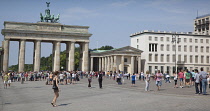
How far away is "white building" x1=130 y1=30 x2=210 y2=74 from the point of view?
86812 millimetres

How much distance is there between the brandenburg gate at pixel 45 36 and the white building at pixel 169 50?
65.2ft

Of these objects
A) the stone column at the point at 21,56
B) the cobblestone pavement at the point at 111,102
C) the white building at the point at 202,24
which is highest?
the white building at the point at 202,24

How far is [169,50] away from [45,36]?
40170mm

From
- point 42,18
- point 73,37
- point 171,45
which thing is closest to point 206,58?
point 171,45

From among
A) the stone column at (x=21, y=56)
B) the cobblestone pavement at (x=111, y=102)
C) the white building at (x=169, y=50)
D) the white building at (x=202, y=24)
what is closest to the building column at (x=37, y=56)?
the stone column at (x=21, y=56)

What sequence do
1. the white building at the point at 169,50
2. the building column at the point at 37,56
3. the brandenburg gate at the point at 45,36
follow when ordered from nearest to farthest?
the brandenburg gate at the point at 45,36, the building column at the point at 37,56, the white building at the point at 169,50

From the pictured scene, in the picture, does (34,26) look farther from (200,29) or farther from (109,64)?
(200,29)

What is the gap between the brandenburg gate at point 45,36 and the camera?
71438mm

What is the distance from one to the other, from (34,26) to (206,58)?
57.9 meters

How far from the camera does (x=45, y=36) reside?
Answer: 74875 mm

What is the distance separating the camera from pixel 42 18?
77312 mm

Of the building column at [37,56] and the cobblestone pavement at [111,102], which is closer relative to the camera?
the cobblestone pavement at [111,102]

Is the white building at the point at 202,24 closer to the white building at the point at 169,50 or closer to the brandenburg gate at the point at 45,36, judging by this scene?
the white building at the point at 169,50

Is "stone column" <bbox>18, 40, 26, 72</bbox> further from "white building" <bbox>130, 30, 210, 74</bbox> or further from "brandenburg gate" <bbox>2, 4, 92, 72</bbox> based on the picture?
"white building" <bbox>130, 30, 210, 74</bbox>
